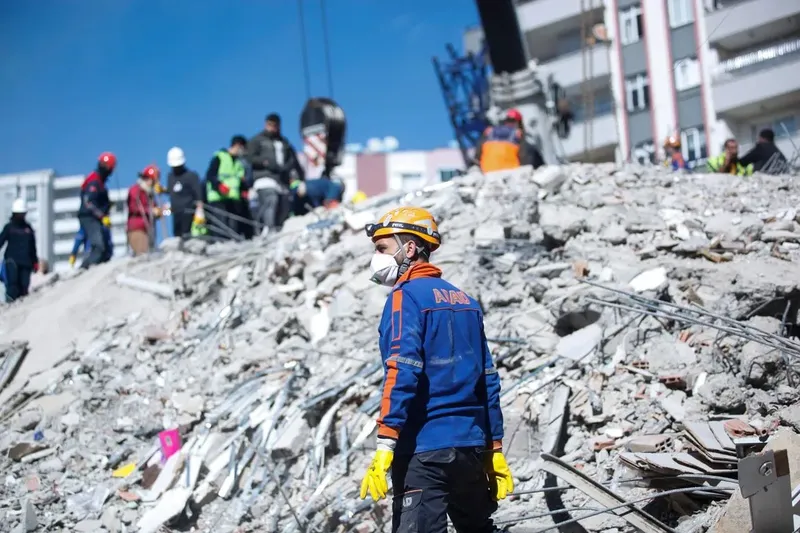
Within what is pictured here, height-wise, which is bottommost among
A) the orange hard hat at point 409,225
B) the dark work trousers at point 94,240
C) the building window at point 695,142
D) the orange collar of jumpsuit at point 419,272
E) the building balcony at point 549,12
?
the orange collar of jumpsuit at point 419,272

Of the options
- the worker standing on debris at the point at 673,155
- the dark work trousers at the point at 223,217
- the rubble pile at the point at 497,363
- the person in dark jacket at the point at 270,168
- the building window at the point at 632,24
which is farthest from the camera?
the building window at the point at 632,24

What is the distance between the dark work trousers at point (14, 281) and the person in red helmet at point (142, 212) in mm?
1510

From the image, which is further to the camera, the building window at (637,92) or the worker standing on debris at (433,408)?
the building window at (637,92)

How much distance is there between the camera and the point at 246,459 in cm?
651

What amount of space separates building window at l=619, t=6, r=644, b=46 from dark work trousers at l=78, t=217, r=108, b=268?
23354 mm

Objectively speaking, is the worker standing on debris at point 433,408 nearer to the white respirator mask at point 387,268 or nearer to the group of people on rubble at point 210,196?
the white respirator mask at point 387,268

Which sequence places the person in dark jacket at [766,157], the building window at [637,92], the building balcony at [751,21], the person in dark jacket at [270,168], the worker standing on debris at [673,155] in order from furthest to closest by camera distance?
the building window at [637,92] < the building balcony at [751,21] < the worker standing on debris at [673,155] < the person in dark jacket at [270,168] < the person in dark jacket at [766,157]

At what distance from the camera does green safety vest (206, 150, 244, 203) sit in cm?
1151

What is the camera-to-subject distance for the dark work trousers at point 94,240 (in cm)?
1176

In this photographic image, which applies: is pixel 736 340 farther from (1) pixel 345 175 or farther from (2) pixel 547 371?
(1) pixel 345 175

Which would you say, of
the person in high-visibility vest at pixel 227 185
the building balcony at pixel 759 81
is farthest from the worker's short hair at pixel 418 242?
the building balcony at pixel 759 81

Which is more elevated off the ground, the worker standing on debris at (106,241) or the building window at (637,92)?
the building window at (637,92)

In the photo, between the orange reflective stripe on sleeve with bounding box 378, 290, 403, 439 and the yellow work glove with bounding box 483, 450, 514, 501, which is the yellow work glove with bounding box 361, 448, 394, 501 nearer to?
the orange reflective stripe on sleeve with bounding box 378, 290, 403, 439

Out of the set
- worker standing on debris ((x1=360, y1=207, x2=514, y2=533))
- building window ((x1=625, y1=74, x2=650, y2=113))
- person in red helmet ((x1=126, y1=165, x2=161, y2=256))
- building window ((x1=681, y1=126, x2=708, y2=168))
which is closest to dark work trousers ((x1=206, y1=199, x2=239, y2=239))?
person in red helmet ((x1=126, y1=165, x2=161, y2=256))
